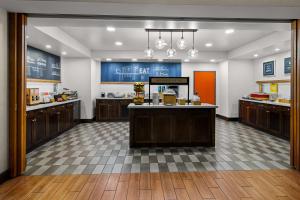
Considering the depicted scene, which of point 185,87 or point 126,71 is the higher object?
point 126,71

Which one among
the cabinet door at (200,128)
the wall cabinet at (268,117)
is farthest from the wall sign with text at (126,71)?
the cabinet door at (200,128)

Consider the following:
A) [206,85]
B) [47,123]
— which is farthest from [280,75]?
[47,123]

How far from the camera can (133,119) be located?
4734 mm

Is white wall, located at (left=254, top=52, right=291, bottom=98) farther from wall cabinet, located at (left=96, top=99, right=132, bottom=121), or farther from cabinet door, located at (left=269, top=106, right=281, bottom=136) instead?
wall cabinet, located at (left=96, top=99, right=132, bottom=121)

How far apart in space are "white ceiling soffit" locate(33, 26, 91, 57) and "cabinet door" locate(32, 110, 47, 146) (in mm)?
1809

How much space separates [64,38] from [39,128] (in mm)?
2473

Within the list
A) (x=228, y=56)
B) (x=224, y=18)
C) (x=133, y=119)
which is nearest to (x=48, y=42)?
(x=133, y=119)

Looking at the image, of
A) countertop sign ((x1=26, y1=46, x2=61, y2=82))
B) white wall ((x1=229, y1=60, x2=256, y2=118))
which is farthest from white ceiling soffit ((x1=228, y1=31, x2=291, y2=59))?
countertop sign ((x1=26, y1=46, x2=61, y2=82))

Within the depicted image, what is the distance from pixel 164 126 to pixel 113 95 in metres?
4.93

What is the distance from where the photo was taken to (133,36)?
598 centimetres

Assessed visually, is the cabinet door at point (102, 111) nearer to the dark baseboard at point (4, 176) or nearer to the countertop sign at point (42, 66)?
the countertop sign at point (42, 66)

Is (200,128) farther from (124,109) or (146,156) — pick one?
(124,109)

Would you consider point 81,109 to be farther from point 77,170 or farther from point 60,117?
point 77,170

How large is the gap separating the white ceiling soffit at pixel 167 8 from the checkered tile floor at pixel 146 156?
254cm
